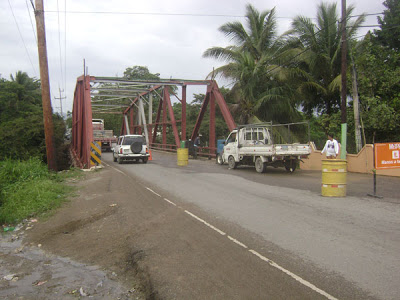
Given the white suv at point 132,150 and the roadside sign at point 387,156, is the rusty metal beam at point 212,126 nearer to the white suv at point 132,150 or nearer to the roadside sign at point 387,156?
the white suv at point 132,150

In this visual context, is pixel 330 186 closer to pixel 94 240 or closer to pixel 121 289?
pixel 94 240

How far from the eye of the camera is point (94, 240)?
6.50m

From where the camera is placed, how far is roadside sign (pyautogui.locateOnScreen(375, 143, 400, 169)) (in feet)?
32.1

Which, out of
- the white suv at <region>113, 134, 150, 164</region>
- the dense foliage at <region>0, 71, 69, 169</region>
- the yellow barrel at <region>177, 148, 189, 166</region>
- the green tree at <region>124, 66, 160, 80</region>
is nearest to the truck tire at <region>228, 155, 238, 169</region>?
the yellow barrel at <region>177, 148, 189, 166</region>

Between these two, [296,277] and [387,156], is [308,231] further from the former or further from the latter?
[387,156]

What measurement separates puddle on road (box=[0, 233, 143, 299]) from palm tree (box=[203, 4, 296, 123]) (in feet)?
61.0

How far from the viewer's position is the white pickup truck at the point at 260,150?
1551cm

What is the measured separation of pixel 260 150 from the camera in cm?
1617

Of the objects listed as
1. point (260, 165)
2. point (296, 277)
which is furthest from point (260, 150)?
point (296, 277)

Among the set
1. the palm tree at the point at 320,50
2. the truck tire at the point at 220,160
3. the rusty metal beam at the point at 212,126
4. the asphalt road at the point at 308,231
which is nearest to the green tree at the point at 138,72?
the rusty metal beam at the point at 212,126

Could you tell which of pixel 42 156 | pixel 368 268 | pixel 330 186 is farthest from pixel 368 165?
pixel 42 156

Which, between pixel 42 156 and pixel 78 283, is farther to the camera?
pixel 42 156

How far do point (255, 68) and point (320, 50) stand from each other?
452 cm

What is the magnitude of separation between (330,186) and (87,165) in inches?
527
